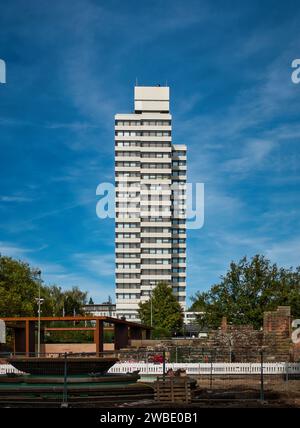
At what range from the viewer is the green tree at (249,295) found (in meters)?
69.8

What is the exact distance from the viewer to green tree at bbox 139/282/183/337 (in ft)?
389

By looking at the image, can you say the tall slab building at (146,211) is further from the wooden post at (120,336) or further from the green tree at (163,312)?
the wooden post at (120,336)

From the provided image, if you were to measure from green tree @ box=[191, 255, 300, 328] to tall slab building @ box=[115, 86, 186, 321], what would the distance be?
91.1 metres

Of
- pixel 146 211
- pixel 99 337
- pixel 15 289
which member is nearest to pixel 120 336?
pixel 99 337

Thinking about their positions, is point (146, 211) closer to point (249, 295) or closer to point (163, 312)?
point (163, 312)

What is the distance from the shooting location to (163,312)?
11894cm

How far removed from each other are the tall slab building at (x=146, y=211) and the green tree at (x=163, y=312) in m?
39.4

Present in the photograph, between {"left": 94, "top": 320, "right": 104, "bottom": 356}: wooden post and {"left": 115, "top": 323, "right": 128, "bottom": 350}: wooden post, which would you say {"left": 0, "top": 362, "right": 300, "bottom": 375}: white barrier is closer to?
{"left": 94, "top": 320, "right": 104, "bottom": 356}: wooden post

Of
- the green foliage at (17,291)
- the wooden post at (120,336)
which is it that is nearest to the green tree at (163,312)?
the green foliage at (17,291)

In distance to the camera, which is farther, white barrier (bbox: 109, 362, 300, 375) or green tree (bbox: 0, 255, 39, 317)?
green tree (bbox: 0, 255, 39, 317)

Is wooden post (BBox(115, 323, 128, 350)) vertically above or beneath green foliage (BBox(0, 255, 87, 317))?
beneath

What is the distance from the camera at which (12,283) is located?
89.1 meters

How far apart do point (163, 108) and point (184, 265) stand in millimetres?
40170

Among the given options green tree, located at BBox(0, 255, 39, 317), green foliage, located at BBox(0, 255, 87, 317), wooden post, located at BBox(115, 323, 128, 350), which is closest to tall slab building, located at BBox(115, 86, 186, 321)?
green foliage, located at BBox(0, 255, 87, 317)
